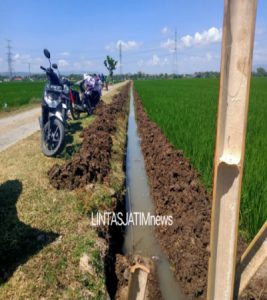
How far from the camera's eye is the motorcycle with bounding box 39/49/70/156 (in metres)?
5.27

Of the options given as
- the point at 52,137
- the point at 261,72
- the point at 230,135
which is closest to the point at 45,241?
the point at 230,135

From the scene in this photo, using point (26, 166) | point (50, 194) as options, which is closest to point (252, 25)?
point (50, 194)

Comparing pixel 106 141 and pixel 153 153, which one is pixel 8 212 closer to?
pixel 106 141

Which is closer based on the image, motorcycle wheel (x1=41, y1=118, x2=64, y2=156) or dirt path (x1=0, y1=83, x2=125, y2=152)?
motorcycle wheel (x1=41, y1=118, x2=64, y2=156)

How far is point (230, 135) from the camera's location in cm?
116

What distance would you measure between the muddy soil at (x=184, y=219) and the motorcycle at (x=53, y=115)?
1.72 m

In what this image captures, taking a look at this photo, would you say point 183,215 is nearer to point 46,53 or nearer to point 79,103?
point 46,53

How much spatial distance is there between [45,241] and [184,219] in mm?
1627

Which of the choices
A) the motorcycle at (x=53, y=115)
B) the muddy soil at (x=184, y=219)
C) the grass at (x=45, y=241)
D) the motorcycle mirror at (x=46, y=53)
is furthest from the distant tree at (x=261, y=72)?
the grass at (x=45, y=241)

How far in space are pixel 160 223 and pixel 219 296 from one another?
9.93 feet

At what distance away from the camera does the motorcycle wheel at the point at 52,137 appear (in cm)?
521

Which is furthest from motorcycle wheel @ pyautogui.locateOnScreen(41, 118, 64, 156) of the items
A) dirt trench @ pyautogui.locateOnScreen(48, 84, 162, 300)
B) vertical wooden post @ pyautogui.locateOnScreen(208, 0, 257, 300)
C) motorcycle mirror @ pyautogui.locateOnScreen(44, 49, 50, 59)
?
vertical wooden post @ pyautogui.locateOnScreen(208, 0, 257, 300)

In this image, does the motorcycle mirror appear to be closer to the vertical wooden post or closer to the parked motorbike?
the parked motorbike

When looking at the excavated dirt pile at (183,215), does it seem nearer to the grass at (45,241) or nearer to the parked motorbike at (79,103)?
the grass at (45,241)
